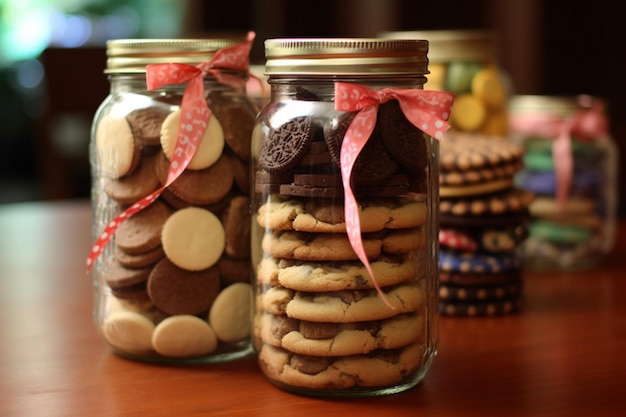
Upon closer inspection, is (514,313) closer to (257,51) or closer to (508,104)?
(508,104)

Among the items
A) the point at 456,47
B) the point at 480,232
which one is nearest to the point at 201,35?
the point at 456,47

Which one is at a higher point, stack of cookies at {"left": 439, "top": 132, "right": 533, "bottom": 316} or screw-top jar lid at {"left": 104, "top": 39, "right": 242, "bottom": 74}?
screw-top jar lid at {"left": 104, "top": 39, "right": 242, "bottom": 74}

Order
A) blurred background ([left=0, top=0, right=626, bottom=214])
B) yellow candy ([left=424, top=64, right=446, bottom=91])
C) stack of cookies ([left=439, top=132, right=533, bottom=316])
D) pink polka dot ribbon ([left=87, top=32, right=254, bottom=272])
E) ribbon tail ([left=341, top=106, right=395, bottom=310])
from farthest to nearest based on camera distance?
blurred background ([left=0, top=0, right=626, bottom=214]) < yellow candy ([left=424, top=64, right=446, bottom=91]) < stack of cookies ([left=439, top=132, right=533, bottom=316]) < pink polka dot ribbon ([left=87, top=32, right=254, bottom=272]) < ribbon tail ([left=341, top=106, right=395, bottom=310])

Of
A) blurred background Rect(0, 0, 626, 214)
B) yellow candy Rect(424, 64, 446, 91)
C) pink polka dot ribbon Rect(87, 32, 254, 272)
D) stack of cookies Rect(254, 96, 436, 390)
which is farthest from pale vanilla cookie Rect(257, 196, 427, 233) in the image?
blurred background Rect(0, 0, 626, 214)

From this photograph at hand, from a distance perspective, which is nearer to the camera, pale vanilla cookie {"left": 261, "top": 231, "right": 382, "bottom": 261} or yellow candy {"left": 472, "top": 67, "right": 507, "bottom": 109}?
pale vanilla cookie {"left": 261, "top": 231, "right": 382, "bottom": 261}

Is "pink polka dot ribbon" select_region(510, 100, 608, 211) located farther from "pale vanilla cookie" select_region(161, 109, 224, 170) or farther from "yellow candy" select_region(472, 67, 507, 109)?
"pale vanilla cookie" select_region(161, 109, 224, 170)

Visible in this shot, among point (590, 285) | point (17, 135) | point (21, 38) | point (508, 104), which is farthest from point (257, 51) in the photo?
point (590, 285)
